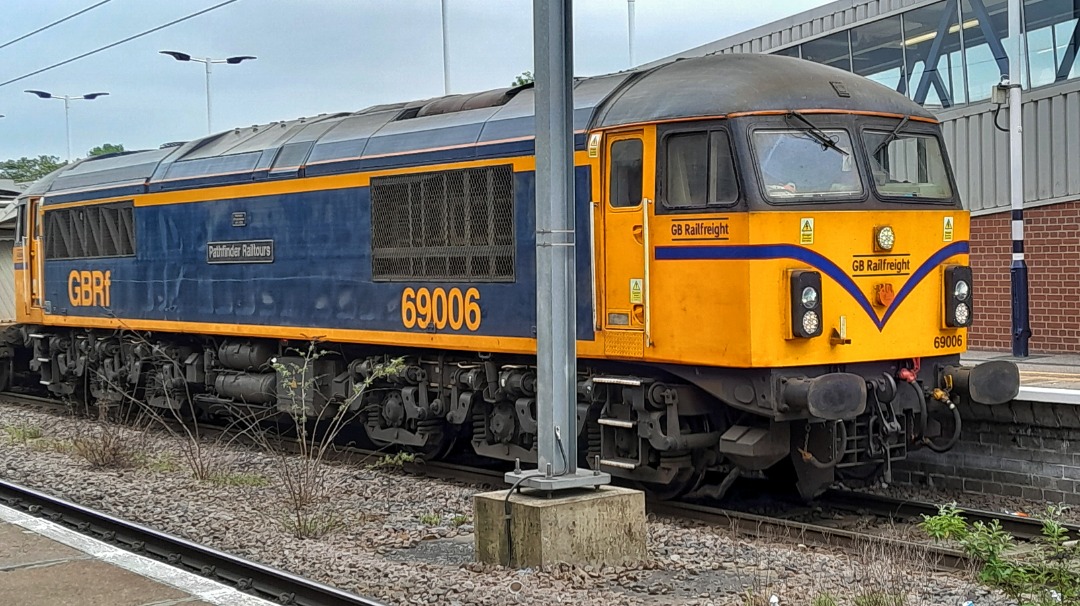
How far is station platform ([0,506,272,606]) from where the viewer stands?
692 centimetres

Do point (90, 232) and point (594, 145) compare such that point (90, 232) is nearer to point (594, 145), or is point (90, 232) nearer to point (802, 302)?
point (594, 145)

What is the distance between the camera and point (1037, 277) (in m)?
18.0

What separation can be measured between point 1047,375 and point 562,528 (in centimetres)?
790

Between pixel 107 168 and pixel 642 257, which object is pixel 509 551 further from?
pixel 107 168

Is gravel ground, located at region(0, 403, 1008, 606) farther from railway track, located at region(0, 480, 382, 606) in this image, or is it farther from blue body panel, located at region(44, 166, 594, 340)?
blue body panel, located at region(44, 166, 594, 340)

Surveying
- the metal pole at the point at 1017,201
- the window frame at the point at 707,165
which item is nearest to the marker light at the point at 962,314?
the window frame at the point at 707,165

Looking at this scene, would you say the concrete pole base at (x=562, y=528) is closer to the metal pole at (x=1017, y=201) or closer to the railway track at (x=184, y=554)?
the railway track at (x=184, y=554)

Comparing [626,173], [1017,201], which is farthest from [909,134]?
[1017,201]

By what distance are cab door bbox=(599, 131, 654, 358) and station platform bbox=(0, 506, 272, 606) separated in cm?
388

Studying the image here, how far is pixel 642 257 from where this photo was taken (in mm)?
9656

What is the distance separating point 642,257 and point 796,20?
576 inches

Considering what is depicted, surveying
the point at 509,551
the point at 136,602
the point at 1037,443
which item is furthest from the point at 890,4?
the point at 136,602

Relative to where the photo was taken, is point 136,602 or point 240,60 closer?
point 136,602

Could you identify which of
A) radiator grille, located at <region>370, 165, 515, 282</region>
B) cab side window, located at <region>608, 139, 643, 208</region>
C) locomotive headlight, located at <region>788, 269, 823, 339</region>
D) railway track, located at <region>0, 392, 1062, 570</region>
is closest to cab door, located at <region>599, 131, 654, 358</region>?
cab side window, located at <region>608, 139, 643, 208</region>
